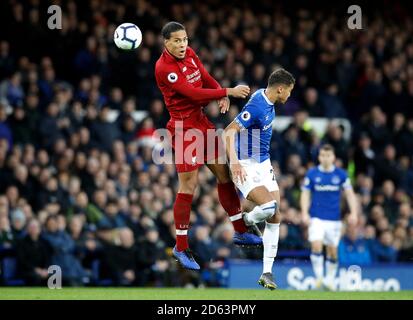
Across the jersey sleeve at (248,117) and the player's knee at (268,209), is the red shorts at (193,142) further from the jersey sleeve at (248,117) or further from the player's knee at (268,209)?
the player's knee at (268,209)

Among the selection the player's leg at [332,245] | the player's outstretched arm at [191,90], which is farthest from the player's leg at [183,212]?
the player's leg at [332,245]

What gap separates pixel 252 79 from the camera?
20.4 meters

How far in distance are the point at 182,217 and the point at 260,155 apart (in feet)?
3.81

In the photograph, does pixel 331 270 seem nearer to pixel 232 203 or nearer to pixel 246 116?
pixel 232 203

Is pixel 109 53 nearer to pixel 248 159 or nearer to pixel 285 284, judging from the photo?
pixel 285 284

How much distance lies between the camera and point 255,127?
469 inches

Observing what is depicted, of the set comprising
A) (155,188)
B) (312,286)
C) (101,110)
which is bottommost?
(312,286)

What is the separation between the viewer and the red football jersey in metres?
11.5

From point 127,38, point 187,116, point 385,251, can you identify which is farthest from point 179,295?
point 385,251

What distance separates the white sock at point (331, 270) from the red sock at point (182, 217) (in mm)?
4697

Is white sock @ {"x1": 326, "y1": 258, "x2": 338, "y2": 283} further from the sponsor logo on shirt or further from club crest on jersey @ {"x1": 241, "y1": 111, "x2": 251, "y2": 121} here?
club crest on jersey @ {"x1": 241, "y1": 111, "x2": 251, "y2": 121}
